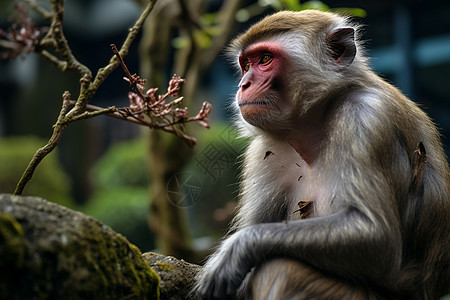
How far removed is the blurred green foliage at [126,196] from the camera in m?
11.7

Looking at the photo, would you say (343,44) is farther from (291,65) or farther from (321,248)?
(321,248)

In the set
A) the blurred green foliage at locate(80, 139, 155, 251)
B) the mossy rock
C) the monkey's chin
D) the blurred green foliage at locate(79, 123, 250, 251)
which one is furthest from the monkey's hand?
the blurred green foliage at locate(80, 139, 155, 251)

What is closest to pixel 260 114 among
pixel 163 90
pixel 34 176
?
pixel 163 90

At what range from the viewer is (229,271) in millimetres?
3236

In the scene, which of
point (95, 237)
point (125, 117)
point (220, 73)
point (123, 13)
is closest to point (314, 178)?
point (125, 117)

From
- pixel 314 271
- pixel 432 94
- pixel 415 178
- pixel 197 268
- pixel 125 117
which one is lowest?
pixel 432 94

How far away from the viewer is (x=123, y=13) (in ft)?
47.2

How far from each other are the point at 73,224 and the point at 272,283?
1.11m

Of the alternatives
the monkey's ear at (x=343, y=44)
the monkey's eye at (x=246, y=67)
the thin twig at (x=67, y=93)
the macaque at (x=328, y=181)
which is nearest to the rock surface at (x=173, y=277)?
the macaque at (x=328, y=181)

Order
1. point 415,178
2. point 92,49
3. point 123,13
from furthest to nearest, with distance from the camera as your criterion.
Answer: point 92,49
point 123,13
point 415,178

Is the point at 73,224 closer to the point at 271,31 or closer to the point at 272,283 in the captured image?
the point at 272,283

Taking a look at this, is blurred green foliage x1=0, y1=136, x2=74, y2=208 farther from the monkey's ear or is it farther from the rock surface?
the monkey's ear

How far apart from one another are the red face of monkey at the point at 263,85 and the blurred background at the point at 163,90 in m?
0.86

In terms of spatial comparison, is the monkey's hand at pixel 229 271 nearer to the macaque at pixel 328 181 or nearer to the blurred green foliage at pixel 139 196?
the macaque at pixel 328 181
